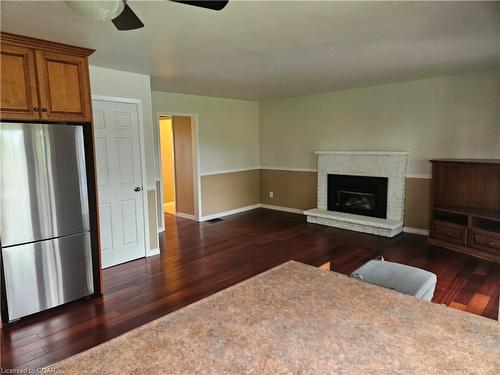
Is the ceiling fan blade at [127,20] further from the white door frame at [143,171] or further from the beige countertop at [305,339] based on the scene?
the white door frame at [143,171]

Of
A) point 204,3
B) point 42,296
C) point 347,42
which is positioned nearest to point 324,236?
point 347,42

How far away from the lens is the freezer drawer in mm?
2714

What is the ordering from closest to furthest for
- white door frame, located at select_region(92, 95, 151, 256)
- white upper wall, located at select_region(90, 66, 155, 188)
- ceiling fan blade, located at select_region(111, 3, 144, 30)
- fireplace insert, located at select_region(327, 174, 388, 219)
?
ceiling fan blade, located at select_region(111, 3, 144, 30) → white upper wall, located at select_region(90, 66, 155, 188) → white door frame, located at select_region(92, 95, 151, 256) → fireplace insert, located at select_region(327, 174, 388, 219)

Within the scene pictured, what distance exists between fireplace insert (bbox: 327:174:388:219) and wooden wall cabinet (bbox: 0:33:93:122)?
4275 millimetres

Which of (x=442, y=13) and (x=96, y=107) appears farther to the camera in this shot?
(x=96, y=107)

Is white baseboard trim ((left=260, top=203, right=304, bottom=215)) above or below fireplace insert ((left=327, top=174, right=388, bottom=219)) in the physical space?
below

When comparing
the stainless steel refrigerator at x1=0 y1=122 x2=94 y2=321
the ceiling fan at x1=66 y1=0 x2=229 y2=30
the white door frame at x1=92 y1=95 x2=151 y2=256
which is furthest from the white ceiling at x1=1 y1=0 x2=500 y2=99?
the stainless steel refrigerator at x1=0 y1=122 x2=94 y2=321

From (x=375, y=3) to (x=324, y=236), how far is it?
142 inches

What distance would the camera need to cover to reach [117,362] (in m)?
0.97

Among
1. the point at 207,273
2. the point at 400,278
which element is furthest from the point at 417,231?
the point at 207,273

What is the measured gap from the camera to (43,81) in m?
2.79

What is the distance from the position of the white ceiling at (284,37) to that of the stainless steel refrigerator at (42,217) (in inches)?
34.9

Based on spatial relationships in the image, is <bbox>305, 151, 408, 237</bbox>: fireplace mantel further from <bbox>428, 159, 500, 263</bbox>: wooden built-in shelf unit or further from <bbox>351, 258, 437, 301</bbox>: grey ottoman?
<bbox>351, 258, 437, 301</bbox>: grey ottoman

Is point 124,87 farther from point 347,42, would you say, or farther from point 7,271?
point 347,42
